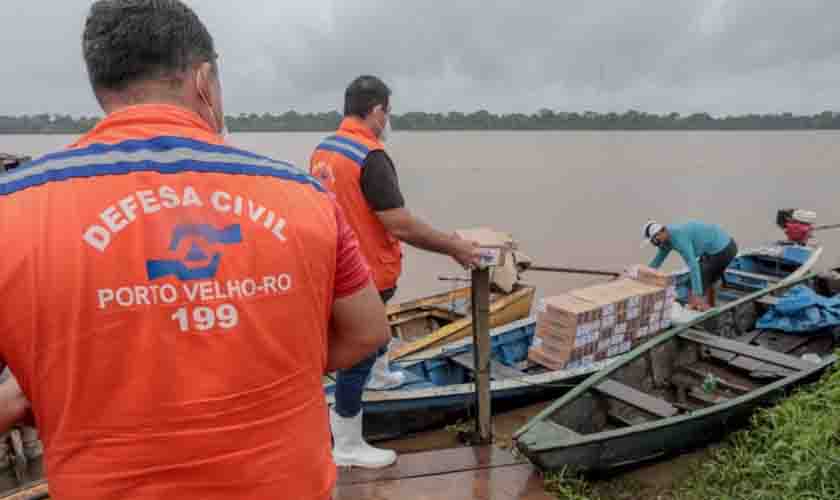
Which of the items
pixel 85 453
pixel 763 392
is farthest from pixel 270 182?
pixel 763 392

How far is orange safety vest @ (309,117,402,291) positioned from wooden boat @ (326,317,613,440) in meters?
1.35

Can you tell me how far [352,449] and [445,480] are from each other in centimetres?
57

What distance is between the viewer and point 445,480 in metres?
A: 3.57

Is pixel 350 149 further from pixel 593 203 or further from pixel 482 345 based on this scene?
pixel 593 203

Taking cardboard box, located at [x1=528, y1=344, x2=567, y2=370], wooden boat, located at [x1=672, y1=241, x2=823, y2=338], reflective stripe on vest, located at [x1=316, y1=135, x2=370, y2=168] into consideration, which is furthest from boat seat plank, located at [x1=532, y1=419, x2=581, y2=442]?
wooden boat, located at [x1=672, y1=241, x2=823, y2=338]

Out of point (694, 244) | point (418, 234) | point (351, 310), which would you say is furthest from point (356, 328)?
point (694, 244)

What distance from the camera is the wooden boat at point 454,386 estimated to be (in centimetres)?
492

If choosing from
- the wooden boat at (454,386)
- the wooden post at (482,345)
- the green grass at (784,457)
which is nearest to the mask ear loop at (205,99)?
the wooden post at (482,345)

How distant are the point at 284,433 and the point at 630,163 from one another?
160ft

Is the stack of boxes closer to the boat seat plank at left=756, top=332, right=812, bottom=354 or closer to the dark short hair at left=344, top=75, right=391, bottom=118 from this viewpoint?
the boat seat plank at left=756, top=332, right=812, bottom=354

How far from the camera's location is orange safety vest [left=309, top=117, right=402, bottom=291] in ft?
10.8

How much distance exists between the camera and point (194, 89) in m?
1.28

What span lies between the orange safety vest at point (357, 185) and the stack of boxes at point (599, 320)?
269 centimetres

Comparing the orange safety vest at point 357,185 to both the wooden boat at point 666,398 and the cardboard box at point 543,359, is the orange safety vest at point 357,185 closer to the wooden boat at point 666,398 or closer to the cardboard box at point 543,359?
the wooden boat at point 666,398
